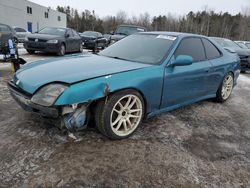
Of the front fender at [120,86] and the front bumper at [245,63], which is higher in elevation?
the front fender at [120,86]

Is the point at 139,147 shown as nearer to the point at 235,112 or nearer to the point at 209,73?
the point at 209,73

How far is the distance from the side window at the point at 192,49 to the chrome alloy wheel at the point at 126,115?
3.52 ft

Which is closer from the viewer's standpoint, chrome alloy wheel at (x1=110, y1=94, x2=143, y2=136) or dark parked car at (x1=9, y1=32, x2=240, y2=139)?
dark parked car at (x1=9, y1=32, x2=240, y2=139)

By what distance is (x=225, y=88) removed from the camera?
16.7ft

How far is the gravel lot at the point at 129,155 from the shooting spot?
7.51 ft

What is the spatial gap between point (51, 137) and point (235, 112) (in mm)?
3402

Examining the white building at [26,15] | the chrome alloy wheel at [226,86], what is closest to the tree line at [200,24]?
the white building at [26,15]

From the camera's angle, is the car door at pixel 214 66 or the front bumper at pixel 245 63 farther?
the front bumper at pixel 245 63

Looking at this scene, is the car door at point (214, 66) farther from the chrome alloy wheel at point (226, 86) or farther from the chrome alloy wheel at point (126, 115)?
the chrome alloy wheel at point (126, 115)

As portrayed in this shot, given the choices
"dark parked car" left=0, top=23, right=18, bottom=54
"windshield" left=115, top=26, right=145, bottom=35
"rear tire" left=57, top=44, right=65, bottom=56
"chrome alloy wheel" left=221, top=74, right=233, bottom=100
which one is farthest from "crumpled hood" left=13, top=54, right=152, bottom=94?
"windshield" left=115, top=26, right=145, bottom=35

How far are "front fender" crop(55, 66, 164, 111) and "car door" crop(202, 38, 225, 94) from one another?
142 centimetres

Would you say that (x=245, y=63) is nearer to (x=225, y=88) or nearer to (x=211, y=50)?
(x=225, y=88)

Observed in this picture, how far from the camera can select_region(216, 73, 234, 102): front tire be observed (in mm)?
4873

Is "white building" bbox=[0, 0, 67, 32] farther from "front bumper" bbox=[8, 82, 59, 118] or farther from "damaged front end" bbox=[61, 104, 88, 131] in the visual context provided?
"damaged front end" bbox=[61, 104, 88, 131]
